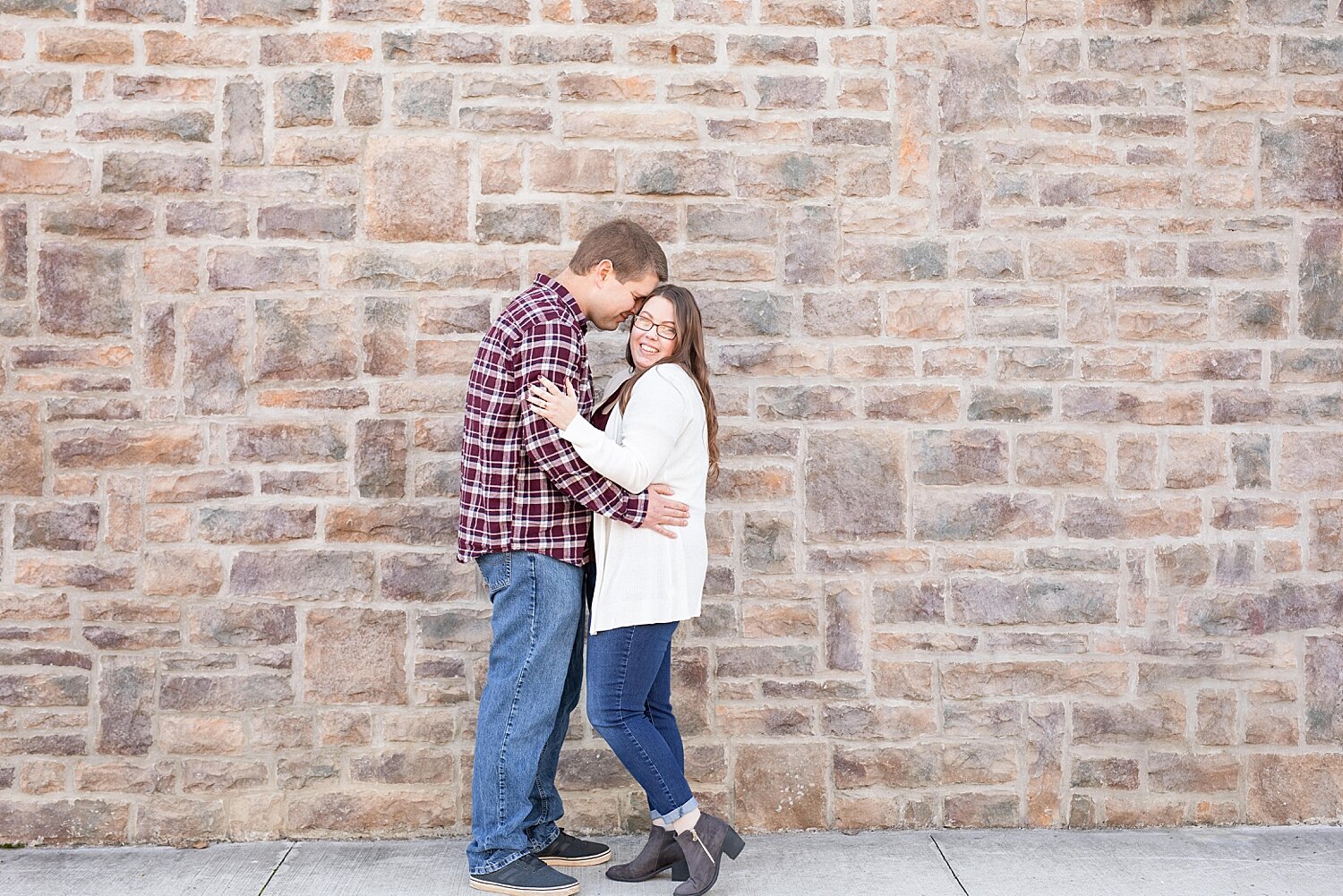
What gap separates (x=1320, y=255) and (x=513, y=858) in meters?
3.63

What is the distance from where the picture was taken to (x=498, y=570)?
334cm

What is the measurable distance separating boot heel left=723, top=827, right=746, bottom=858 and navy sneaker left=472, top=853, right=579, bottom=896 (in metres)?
0.48

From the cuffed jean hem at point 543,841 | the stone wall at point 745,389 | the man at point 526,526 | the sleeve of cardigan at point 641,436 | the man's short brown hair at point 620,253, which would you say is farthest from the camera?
the stone wall at point 745,389

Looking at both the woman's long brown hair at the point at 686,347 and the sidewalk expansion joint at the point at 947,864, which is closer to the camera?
the woman's long brown hair at the point at 686,347

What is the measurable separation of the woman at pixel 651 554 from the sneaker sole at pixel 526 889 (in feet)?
1.08

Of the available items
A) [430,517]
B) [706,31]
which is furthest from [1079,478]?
[430,517]

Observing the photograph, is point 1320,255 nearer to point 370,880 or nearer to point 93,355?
point 370,880

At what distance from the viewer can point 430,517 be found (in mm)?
3893

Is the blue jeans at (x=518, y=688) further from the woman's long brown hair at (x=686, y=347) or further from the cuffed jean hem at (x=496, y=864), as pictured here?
the woman's long brown hair at (x=686, y=347)

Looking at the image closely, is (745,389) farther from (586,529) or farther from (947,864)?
(947,864)

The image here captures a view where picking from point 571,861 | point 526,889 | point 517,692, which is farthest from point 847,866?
point 517,692

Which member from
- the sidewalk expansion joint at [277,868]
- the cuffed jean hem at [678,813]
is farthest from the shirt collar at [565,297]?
the sidewalk expansion joint at [277,868]

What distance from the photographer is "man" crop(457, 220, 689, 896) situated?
3256 millimetres

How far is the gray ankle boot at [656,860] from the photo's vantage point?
344cm
